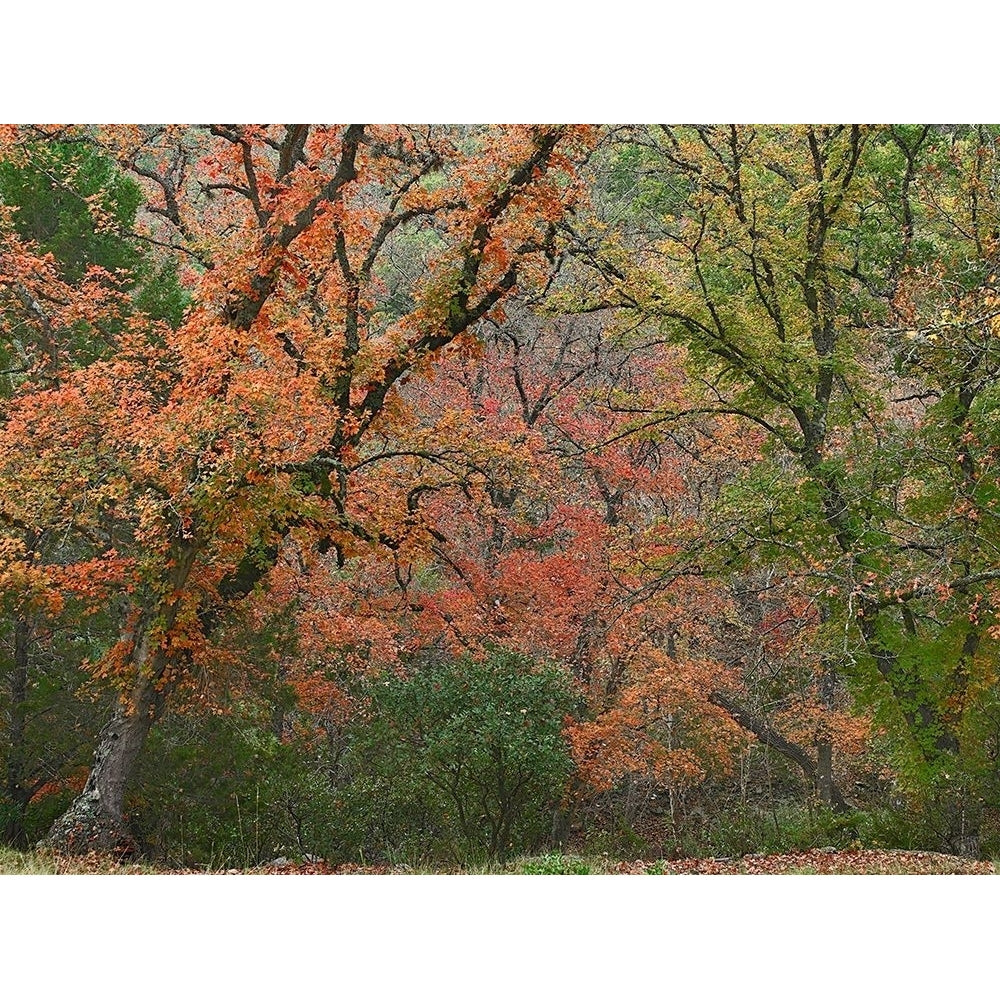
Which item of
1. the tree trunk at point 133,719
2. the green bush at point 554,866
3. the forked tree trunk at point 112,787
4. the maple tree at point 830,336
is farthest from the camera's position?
the maple tree at point 830,336

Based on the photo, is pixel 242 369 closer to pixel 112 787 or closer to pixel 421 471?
pixel 421 471

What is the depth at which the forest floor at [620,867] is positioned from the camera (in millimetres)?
7199

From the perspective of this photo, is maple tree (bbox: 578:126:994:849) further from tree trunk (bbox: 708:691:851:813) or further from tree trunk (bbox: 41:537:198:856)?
tree trunk (bbox: 41:537:198:856)

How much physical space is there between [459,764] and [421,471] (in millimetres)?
3156

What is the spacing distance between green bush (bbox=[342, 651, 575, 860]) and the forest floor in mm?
969

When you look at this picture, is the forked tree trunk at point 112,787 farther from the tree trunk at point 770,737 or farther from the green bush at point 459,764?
the tree trunk at point 770,737

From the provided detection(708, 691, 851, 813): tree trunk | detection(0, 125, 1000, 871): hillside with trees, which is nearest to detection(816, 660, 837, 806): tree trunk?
detection(708, 691, 851, 813): tree trunk

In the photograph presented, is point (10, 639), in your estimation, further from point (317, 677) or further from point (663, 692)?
point (663, 692)

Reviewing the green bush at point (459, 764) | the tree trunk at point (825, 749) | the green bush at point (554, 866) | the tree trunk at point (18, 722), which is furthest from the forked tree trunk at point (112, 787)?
the tree trunk at point (825, 749)

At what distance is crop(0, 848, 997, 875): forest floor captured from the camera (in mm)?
7199

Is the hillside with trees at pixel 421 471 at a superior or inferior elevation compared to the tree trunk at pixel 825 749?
superior

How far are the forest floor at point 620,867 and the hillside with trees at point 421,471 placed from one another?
1.33 feet

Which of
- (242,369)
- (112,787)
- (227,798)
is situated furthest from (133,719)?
(242,369)
